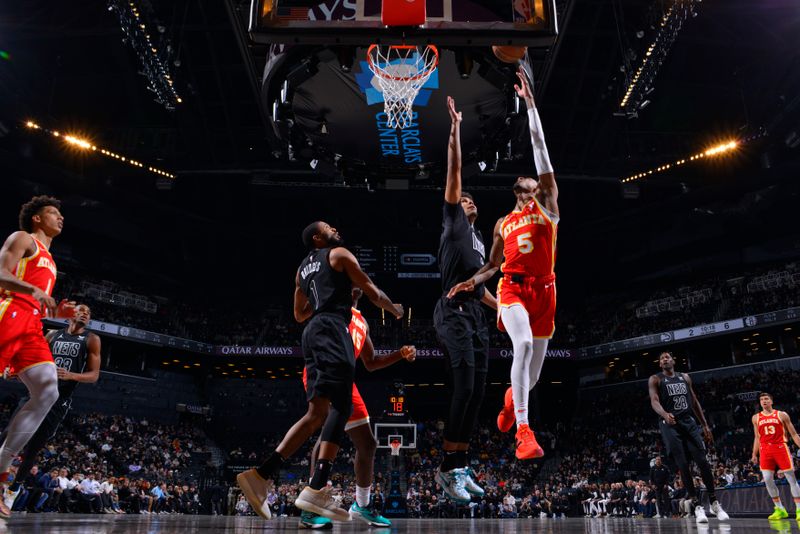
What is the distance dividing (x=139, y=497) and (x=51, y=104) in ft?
47.0

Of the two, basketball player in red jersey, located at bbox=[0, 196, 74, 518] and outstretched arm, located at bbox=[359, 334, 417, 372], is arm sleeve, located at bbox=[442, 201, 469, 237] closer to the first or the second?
outstretched arm, located at bbox=[359, 334, 417, 372]

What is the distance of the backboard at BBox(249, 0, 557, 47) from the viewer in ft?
19.0

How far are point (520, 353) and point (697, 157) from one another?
69.1 feet

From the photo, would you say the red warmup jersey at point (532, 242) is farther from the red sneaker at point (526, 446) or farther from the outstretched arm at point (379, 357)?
the red sneaker at point (526, 446)

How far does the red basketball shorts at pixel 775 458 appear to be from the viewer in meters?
9.62

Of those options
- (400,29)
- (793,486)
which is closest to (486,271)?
(400,29)

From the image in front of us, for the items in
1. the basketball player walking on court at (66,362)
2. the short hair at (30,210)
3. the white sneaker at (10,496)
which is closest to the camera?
the short hair at (30,210)

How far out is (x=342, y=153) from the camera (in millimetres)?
11984

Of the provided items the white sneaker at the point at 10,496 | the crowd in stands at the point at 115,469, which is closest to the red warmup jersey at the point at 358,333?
the white sneaker at the point at 10,496

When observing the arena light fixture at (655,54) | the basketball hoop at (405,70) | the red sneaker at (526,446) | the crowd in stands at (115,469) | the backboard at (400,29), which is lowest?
the crowd in stands at (115,469)

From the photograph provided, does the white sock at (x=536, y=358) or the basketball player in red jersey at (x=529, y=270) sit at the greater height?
the basketball player in red jersey at (x=529, y=270)

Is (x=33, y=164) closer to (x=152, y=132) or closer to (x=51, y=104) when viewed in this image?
(x=51, y=104)

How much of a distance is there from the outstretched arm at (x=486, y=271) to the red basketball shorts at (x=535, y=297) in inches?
7.9

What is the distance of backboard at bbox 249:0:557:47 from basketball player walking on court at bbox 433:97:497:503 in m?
1.45
